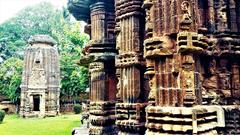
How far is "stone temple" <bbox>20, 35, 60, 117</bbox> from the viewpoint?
32594 millimetres

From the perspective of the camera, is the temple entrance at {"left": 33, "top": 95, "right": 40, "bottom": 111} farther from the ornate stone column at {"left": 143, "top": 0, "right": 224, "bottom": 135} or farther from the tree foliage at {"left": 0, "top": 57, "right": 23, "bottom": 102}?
the ornate stone column at {"left": 143, "top": 0, "right": 224, "bottom": 135}

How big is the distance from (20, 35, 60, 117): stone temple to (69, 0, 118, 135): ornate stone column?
76.8 ft

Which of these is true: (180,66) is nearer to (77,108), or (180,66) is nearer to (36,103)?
(77,108)

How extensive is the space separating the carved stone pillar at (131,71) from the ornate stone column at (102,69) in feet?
6.09

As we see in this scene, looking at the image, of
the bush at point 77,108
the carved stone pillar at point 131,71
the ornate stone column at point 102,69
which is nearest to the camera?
the carved stone pillar at point 131,71

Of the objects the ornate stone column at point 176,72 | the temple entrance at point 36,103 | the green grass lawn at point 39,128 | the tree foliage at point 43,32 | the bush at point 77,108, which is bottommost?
the green grass lawn at point 39,128

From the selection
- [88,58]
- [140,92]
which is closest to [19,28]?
[88,58]

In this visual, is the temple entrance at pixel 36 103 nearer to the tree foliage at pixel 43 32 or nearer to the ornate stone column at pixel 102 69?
the tree foliage at pixel 43 32

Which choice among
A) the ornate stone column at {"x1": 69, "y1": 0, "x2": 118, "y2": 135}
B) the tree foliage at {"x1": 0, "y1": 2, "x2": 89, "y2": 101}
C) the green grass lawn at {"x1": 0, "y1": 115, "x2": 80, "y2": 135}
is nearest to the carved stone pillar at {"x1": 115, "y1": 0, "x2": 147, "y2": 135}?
the ornate stone column at {"x1": 69, "y1": 0, "x2": 118, "y2": 135}

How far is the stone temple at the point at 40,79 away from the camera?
107ft

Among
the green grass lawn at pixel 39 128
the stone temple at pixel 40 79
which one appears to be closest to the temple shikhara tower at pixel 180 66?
the green grass lawn at pixel 39 128

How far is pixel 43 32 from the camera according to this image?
172ft

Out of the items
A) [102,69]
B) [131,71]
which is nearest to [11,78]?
[102,69]

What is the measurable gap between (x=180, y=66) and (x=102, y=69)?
4.73 metres
